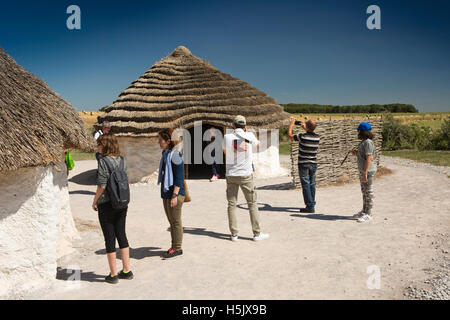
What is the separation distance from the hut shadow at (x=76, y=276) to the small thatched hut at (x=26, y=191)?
0.80ft

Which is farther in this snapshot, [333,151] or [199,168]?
[199,168]

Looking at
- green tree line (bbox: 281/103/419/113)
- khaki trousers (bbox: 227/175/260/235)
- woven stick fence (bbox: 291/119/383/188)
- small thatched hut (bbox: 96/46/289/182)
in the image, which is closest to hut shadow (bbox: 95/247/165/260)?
khaki trousers (bbox: 227/175/260/235)

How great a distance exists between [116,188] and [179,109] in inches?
323

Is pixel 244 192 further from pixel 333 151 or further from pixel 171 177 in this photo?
pixel 333 151

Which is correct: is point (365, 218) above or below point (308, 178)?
below

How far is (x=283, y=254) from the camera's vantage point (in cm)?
502

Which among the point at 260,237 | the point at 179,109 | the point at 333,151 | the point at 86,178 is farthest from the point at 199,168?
the point at 260,237

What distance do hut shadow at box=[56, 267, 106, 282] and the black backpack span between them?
111 centimetres

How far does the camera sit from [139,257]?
5.09 meters

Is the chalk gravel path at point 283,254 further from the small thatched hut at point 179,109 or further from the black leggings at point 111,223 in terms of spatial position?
the small thatched hut at point 179,109

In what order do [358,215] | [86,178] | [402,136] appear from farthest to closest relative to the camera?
[402,136]
[86,178]
[358,215]

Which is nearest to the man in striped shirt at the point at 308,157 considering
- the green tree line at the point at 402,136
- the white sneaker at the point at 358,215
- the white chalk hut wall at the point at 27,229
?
the white sneaker at the point at 358,215

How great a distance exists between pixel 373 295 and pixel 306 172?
3.61m
